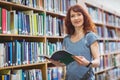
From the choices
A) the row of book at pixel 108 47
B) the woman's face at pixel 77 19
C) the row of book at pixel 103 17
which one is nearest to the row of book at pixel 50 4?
the woman's face at pixel 77 19

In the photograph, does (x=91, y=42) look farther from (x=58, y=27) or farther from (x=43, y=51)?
(x=58, y=27)

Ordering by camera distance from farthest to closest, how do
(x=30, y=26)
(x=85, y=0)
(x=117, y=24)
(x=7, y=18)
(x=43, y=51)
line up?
(x=117, y=24)
(x=85, y=0)
(x=43, y=51)
(x=30, y=26)
(x=7, y=18)

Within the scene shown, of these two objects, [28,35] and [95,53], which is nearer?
[95,53]

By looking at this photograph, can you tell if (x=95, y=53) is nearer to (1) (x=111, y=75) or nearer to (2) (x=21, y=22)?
(2) (x=21, y=22)

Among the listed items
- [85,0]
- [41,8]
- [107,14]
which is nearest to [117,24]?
[107,14]

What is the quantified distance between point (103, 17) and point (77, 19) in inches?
117

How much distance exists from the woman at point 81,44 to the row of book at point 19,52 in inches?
23.8

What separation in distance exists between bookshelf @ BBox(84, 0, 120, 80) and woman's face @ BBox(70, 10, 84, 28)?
6.72 feet

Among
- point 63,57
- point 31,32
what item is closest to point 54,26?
point 31,32

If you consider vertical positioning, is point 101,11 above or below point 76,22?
above

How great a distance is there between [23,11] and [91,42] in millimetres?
1113

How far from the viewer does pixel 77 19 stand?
1925 mm

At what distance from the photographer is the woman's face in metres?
1.92

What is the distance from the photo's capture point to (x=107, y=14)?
5.10 metres
